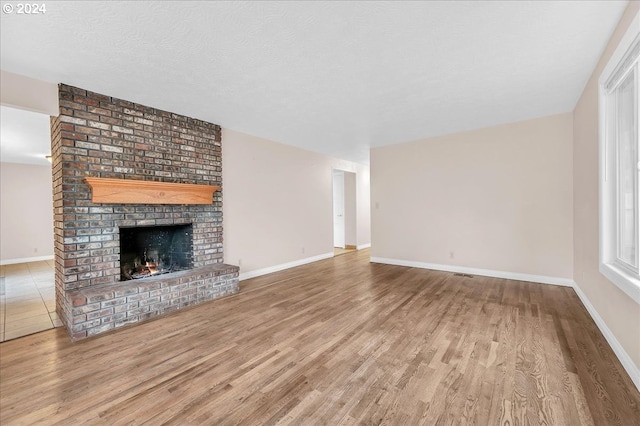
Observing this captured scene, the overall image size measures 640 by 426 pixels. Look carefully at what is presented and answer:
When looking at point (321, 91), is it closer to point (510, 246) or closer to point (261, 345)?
point (261, 345)

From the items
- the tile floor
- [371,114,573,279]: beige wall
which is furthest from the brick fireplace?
[371,114,573,279]: beige wall

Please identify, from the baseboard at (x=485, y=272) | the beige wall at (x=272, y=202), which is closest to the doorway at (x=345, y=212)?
the beige wall at (x=272, y=202)

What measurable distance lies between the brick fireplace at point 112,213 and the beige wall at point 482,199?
343 cm

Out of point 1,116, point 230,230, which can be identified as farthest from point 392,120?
point 1,116

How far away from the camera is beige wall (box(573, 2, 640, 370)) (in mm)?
1804

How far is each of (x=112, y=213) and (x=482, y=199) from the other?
5.32 m

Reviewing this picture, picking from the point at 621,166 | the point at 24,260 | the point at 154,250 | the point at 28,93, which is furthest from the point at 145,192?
the point at 24,260

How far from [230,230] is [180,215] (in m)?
0.88

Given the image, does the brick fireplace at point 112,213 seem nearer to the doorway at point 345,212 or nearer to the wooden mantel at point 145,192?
the wooden mantel at point 145,192

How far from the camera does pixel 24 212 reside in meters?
6.41

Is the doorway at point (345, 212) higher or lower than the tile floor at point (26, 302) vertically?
higher

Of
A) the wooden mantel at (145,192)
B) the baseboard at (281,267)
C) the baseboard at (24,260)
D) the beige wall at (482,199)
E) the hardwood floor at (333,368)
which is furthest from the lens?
the baseboard at (24,260)

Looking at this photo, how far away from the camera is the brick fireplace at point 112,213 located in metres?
2.62

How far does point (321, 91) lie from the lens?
2.93 metres
